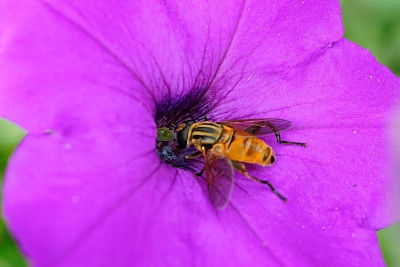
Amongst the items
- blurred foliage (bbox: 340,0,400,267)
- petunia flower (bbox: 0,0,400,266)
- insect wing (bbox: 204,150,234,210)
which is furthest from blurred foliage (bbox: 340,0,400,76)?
insect wing (bbox: 204,150,234,210)

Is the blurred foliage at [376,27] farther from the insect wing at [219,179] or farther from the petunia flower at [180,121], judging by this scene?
the insect wing at [219,179]

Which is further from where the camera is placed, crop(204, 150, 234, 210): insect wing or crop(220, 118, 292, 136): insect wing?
crop(220, 118, 292, 136): insect wing

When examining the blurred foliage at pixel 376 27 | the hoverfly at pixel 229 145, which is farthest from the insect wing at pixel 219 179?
the blurred foliage at pixel 376 27

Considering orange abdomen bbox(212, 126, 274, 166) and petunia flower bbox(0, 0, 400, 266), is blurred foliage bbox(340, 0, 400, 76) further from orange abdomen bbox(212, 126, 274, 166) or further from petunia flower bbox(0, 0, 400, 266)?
orange abdomen bbox(212, 126, 274, 166)

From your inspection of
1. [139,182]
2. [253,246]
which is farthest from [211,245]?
[139,182]

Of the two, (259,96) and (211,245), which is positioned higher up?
(259,96)

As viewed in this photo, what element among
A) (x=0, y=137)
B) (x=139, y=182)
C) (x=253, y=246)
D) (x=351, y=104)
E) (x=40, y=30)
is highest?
(x=40, y=30)

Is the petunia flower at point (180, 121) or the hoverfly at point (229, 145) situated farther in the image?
the hoverfly at point (229, 145)

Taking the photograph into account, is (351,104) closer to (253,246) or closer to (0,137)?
(253,246)
